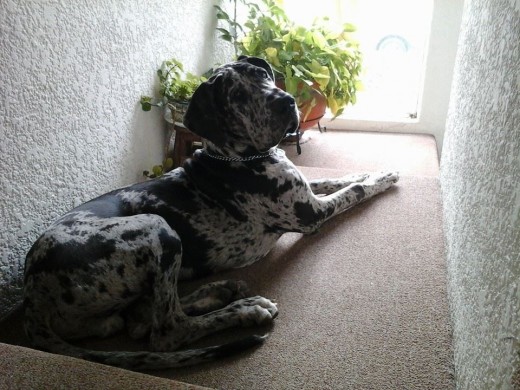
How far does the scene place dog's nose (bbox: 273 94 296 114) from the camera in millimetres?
1936

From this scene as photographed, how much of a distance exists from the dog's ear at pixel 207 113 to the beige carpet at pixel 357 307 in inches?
20.7

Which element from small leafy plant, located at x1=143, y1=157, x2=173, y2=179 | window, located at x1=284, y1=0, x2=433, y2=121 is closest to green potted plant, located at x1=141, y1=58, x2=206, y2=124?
small leafy plant, located at x1=143, y1=157, x2=173, y2=179

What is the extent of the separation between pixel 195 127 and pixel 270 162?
0.31 metres

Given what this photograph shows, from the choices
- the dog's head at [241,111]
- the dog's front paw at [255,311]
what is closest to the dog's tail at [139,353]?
the dog's front paw at [255,311]

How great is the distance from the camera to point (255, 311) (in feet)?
5.65

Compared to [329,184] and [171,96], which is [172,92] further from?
[329,184]

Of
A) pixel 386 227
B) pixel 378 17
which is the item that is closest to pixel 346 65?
pixel 378 17

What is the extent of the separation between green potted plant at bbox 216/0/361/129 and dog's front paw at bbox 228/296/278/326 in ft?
5.20

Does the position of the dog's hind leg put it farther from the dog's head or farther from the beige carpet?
the dog's head

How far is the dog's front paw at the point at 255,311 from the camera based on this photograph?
1.72 meters

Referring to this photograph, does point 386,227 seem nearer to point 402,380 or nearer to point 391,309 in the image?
point 391,309

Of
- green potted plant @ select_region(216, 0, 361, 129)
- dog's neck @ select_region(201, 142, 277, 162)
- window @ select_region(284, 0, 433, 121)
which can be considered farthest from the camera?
window @ select_region(284, 0, 433, 121)

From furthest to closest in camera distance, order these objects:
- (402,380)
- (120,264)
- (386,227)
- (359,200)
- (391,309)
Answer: (359,200) → (386,227) → (391,309) → (120,264) → (402,380)

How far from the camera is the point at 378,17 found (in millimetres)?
4141
